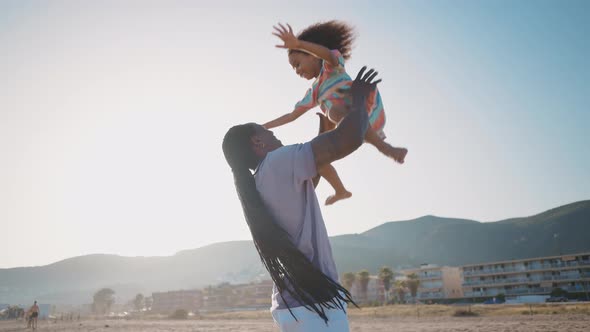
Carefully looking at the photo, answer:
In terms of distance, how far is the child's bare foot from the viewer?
3.29 metres

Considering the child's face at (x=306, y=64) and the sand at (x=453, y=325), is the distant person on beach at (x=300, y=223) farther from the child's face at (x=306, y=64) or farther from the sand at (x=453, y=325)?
the sand at (x=453, y=325)

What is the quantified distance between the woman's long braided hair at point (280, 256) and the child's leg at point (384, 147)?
2.97 feet

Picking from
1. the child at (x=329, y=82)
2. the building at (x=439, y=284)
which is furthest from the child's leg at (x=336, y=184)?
the building at (x=439, y=284)

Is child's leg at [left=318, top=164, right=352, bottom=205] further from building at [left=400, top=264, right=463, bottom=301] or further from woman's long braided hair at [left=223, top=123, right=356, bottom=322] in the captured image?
building at [left=400, top=264, right=463, bottom=301]

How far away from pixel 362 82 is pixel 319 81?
0.91 meters

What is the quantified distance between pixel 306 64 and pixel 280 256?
1.65 metres

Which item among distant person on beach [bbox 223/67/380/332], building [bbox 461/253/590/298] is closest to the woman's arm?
distant person on beach [bbox 223/67/380/332]

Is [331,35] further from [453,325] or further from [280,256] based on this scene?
[453,325]

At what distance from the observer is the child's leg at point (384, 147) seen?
2.89 metres

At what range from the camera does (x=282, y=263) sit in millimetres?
2191

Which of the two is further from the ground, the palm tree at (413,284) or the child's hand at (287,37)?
the child's hand at (287,37)

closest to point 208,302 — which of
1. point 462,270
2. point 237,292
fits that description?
point 237,292

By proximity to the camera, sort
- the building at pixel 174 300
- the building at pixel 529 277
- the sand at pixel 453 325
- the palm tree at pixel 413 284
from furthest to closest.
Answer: the building at pixel 174 300, the palm tree at pixel 413 284, the building at pixel 529 277, the sand at pixel 453 325

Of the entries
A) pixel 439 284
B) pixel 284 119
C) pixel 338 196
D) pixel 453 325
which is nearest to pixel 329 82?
pixel 284 119
